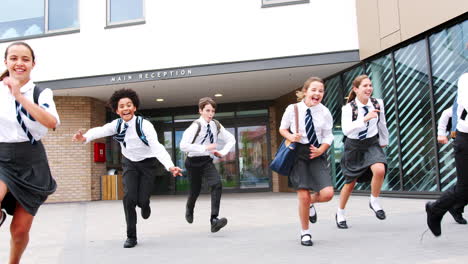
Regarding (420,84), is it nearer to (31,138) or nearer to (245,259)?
(245,259)

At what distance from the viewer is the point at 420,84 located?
9.08 m

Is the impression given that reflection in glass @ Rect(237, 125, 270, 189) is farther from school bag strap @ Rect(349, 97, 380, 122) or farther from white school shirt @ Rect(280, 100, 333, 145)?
white school shirt @ Rect(280, 100, 333, 145)

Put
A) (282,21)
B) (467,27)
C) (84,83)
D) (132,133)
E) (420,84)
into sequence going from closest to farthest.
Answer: (132,133), (467,27), (420,84), (282,21), (84,83)

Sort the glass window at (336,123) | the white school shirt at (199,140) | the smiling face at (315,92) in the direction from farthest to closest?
the glass window at (336,123), the white school shirt at (199,140), the smiling face at (315,92)

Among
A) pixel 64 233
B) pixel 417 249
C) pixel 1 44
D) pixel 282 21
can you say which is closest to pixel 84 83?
pixel 1 44

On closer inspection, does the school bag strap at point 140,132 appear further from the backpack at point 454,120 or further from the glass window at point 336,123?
the glass window at point 336,123

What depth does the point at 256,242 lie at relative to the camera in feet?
15.5

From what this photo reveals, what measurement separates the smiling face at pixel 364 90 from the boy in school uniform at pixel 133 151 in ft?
7.98

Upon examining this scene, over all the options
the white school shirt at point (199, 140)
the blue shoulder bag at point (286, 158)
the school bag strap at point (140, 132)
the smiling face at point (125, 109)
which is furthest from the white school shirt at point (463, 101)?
the smiling face at point (125, 109)

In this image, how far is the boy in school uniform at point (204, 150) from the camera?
5562 millimetres

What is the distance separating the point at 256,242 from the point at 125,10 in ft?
31.4

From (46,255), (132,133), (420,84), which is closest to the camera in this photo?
(46,255)

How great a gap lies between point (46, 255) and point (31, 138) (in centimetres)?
198

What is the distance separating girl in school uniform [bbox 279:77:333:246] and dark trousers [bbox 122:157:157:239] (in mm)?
1595
